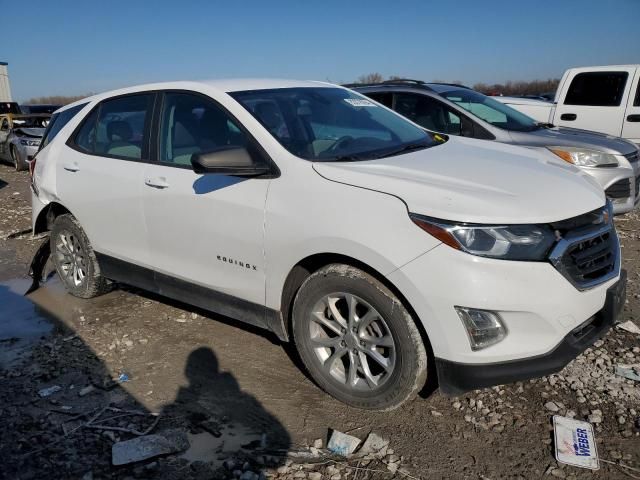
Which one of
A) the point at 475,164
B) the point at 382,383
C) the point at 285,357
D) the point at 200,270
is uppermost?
the point at 475,164

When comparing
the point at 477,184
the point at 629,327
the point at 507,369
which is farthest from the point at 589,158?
the point at 507,369

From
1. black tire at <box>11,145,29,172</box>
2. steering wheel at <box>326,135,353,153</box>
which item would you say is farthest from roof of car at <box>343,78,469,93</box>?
black tire at <box>11,145,29,172</box>

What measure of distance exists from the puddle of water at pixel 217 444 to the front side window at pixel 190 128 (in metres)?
1.72

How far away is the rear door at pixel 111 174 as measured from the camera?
12.8ft

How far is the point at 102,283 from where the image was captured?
15.6ft

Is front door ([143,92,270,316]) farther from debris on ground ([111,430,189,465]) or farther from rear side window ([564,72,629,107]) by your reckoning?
rear side window ([564,72,629,107])

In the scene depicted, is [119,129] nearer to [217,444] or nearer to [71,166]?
[71,166]

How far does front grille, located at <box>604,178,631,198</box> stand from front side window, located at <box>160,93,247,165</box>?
4595 mm

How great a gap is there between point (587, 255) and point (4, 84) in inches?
1388

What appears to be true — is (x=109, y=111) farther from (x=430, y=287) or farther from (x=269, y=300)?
(x=430, y=287)

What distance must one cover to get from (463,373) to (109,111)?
3.41 m

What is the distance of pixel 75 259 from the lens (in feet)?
15.8

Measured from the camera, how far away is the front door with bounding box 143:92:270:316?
126 inches

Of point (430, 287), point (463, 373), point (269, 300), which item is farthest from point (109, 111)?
point (463, 373)
